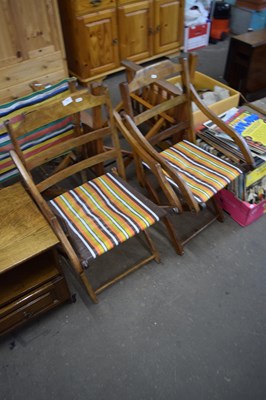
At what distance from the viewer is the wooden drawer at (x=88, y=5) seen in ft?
9.03

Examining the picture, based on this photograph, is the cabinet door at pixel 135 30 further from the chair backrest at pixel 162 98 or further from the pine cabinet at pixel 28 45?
the chair backrest at pixel 162 98

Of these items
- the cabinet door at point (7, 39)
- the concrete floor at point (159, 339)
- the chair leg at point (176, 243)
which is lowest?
the concrete floor at point (159, 339)

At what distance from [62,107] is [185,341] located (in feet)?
3.93

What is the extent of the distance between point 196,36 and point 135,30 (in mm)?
975

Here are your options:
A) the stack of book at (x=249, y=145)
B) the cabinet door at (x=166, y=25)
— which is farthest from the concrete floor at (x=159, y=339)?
the cabinet door at (x=166, y=25)

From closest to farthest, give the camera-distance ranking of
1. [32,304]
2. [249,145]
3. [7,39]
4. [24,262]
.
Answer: [24,262], [32,304], [249,145], [7,39]

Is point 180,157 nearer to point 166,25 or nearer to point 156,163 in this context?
point 156,163

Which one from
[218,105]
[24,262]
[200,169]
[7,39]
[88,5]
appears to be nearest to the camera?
[24,262]

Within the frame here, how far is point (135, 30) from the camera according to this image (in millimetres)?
3201

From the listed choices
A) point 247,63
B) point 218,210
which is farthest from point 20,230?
point 247,63

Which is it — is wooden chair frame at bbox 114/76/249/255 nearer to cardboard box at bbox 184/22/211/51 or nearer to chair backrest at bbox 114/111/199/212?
chair backrest at bbox 114/111/199/212

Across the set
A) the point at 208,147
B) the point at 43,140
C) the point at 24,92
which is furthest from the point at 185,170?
the point at 24,92

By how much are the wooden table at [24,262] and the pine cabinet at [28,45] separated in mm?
1549

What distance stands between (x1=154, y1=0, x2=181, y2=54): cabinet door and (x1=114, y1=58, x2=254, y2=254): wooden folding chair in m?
1.63
